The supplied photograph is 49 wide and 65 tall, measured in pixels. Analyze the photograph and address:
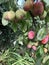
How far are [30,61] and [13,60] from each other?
244 mm

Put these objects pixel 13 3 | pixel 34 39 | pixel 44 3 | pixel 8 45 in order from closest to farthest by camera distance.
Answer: pixel 44 3 → pixel 13 3 → pixel 34 39 → pixel 8 45

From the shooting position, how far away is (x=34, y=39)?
1.04 m

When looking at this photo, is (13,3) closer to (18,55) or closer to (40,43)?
(40,43)

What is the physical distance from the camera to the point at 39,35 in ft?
2.69

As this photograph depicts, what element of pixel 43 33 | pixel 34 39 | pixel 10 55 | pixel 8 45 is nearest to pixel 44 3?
pixel 43 33

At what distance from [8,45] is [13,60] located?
0.39m

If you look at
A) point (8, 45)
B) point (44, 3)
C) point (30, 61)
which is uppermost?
point (44, 3)

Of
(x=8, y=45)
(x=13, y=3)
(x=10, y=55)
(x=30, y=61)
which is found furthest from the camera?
(x=8, y=45)

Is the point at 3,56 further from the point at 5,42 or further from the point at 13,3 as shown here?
the point at 13,3

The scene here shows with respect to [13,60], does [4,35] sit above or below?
above

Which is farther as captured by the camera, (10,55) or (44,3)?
(10,55)

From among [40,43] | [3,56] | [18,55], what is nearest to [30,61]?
[18,55]

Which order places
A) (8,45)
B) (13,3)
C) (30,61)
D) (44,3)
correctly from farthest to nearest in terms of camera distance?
(8,45), (30,61), (13,3), (44,3)

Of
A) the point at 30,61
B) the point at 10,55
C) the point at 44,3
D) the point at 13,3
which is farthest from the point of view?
the point at 10,55
